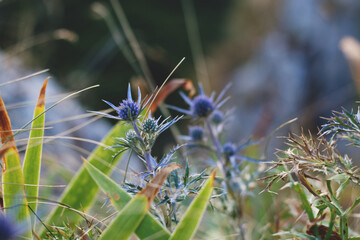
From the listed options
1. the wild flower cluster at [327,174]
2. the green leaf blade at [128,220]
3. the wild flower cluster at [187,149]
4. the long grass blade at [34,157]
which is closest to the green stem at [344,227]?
the wild flower cluster at [327,174]

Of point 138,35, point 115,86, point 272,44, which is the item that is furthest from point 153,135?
point 272,44

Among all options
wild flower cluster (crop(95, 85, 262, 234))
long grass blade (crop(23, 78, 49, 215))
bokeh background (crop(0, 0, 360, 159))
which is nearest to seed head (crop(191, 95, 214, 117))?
wild flower cluster (crop(95, 85, 262, 234))

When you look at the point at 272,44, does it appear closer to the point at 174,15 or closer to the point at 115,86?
the point at 174,15

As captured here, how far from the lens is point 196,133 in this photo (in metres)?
0.72

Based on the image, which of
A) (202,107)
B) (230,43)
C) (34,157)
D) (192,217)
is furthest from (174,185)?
(230,43)

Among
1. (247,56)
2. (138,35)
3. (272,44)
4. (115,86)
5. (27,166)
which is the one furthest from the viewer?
(247,56)

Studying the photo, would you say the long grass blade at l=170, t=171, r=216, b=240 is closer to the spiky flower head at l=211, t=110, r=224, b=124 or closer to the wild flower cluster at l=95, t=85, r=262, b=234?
the wild flower cluster at l=95, t=85, r=262, b=234

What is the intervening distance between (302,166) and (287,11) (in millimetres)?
4106

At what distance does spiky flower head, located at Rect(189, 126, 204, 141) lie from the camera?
0.71 metres

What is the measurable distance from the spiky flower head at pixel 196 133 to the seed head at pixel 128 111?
0.22 metres

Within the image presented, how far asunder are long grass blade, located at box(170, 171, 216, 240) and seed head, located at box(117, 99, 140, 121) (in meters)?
0.13

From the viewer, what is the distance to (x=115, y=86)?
12.6 feet

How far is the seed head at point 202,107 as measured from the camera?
25.1 inches

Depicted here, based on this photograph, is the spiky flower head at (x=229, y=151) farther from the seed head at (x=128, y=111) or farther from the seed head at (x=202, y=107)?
the seed head at (x=128, y=111)
